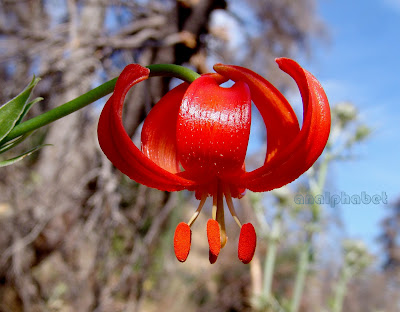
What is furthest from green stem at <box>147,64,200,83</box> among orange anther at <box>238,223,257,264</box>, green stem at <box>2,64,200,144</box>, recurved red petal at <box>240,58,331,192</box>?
orange anther at <box>238,223,257,264</box>

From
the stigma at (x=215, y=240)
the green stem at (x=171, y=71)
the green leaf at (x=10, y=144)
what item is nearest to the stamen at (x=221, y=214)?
the stigma at (x=215, y=240)

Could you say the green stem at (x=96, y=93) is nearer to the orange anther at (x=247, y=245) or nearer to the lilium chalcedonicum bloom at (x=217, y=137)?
the lilium chalcedonicum bloom at (x=217, y=137)

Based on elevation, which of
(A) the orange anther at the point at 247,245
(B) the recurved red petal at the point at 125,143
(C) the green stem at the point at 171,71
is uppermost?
(C) the green stem at the point at 171,71

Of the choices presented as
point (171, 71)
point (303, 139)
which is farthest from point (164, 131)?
point (303, 139)

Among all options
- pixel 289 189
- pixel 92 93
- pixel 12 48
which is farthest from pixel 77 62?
pixel 92 93

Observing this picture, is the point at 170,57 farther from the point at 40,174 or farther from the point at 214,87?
the point at 214,87

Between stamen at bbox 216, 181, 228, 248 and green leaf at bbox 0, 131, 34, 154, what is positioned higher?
green leaf at bbox 0, 131, 34, 154

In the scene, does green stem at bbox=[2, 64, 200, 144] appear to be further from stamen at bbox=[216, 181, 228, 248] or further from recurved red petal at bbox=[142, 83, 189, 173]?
stamen at bbox=[216, 181, 228, 248]
